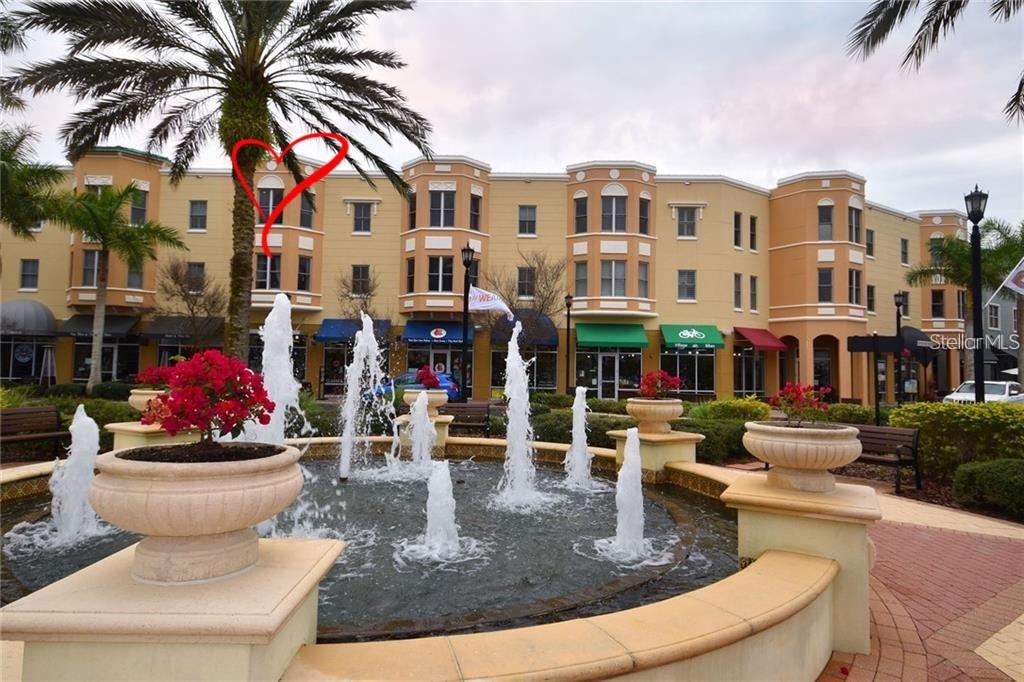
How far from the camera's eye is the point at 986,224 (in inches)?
1275

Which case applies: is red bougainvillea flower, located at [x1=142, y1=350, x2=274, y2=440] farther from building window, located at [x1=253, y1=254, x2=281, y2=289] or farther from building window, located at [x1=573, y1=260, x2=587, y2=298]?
building window, located at [x1=253, y1=254, x2=281, y2=289]

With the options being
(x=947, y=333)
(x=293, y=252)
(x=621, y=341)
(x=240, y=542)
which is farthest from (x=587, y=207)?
(x=240, y=542)

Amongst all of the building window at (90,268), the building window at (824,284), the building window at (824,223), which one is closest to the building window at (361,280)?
the building window at (90,268)

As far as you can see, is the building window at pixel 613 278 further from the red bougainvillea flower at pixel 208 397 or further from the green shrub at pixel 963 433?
the red bougainvillea flower at pixel 208 397

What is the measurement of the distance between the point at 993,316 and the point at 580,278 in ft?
116

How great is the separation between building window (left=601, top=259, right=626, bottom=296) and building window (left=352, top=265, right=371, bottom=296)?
40.8ft

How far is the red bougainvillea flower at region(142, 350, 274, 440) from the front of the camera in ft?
10.7

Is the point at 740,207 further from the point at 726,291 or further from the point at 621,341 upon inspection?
the point at 621,341

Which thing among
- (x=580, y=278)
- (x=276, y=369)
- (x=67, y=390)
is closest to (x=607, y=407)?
(x=580, y=278)

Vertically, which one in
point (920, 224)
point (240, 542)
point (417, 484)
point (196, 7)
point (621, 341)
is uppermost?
point (920, 224)

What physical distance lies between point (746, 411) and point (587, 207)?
17.2 metres

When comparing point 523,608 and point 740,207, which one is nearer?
point 523,608

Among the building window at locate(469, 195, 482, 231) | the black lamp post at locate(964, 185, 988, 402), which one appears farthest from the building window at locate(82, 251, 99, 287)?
the black lamp post at locate(964, 185, 988, 402)

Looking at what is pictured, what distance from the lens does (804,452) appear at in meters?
4.56
